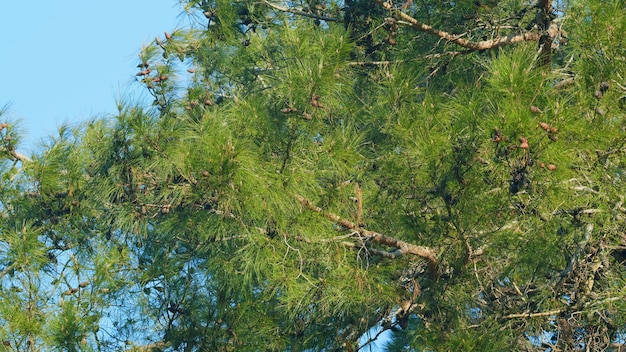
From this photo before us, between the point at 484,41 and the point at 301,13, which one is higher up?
the point at 301,13

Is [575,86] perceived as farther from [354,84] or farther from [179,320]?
[179,320]

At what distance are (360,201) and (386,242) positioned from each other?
0.66ft

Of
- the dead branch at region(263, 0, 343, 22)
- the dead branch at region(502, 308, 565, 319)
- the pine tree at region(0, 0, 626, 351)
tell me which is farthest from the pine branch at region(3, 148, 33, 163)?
the dead branch at region(502, 308, 565, 319)

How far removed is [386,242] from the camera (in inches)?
154

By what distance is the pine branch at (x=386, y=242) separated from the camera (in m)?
3.89

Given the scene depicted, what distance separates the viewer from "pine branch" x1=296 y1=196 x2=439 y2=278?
12.8 ft

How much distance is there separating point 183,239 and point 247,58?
107 centimetres

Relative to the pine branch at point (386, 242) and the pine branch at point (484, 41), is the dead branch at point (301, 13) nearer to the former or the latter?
the pine branch at point (484, 41)

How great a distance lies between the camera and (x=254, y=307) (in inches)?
170

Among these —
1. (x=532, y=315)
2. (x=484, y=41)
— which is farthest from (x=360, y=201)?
(x=484, y=41)

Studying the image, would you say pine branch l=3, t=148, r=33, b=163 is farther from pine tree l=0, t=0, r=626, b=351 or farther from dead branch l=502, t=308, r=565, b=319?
dead branch l=502, t=308, r=565, b=319

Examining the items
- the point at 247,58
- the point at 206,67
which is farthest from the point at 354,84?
the point at 206,67

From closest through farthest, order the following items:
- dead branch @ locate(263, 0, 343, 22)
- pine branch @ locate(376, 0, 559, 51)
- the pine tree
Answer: the pine tree
pine branch @ locate(376, 0, 559, 51)
dead branch @ locate(263, 0, 343, 22)

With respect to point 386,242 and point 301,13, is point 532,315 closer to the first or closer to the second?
point 386,242
